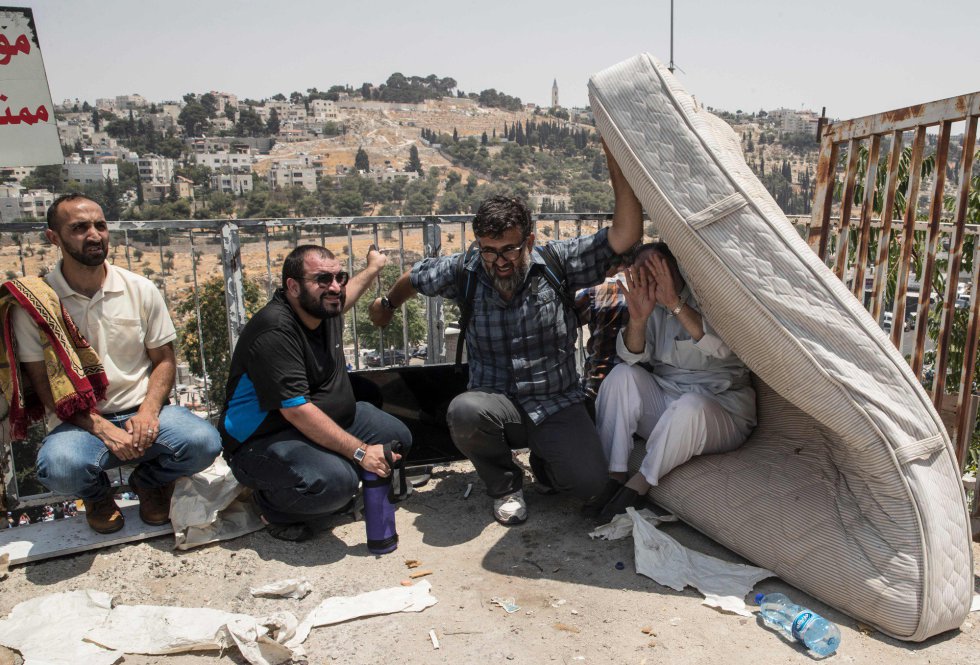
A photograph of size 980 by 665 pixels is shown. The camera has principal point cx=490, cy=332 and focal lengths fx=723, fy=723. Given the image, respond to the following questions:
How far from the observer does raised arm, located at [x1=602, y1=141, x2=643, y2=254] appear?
3.44 m

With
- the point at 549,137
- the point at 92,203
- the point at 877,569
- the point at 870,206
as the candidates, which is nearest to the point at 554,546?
the point at 877,569

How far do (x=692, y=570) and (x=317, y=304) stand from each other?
2159 mm

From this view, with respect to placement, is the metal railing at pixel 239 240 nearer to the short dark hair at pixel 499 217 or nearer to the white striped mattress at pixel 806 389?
the short dark hair at pixel 499 217

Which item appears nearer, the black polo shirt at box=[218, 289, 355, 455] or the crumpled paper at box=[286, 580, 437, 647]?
the crumpled paper at box=[286, 580, 437, 647]

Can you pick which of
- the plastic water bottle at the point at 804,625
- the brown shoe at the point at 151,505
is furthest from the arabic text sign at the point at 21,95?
the plastic water bottle at the point at 804,625

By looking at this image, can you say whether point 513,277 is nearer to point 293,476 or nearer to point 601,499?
point 601,499

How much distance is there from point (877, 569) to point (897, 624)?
202 mm

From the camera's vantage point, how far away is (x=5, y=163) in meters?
3.72

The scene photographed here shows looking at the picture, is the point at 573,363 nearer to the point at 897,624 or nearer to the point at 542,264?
the point at 542,264

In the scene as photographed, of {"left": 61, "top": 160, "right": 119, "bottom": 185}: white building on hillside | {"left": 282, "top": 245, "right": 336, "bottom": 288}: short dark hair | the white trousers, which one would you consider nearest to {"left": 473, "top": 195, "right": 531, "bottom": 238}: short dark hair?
{"left": 282, "top": 245, "right": 336, "bottom": 288}: short dark hair

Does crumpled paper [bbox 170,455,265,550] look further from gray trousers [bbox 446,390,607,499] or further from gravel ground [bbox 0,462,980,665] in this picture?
gray trousers [bbox 446,390,607,499]

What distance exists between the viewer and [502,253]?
11.9 feet

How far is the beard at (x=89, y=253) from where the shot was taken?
11.2 feet

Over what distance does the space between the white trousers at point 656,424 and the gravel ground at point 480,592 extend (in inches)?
15.1
